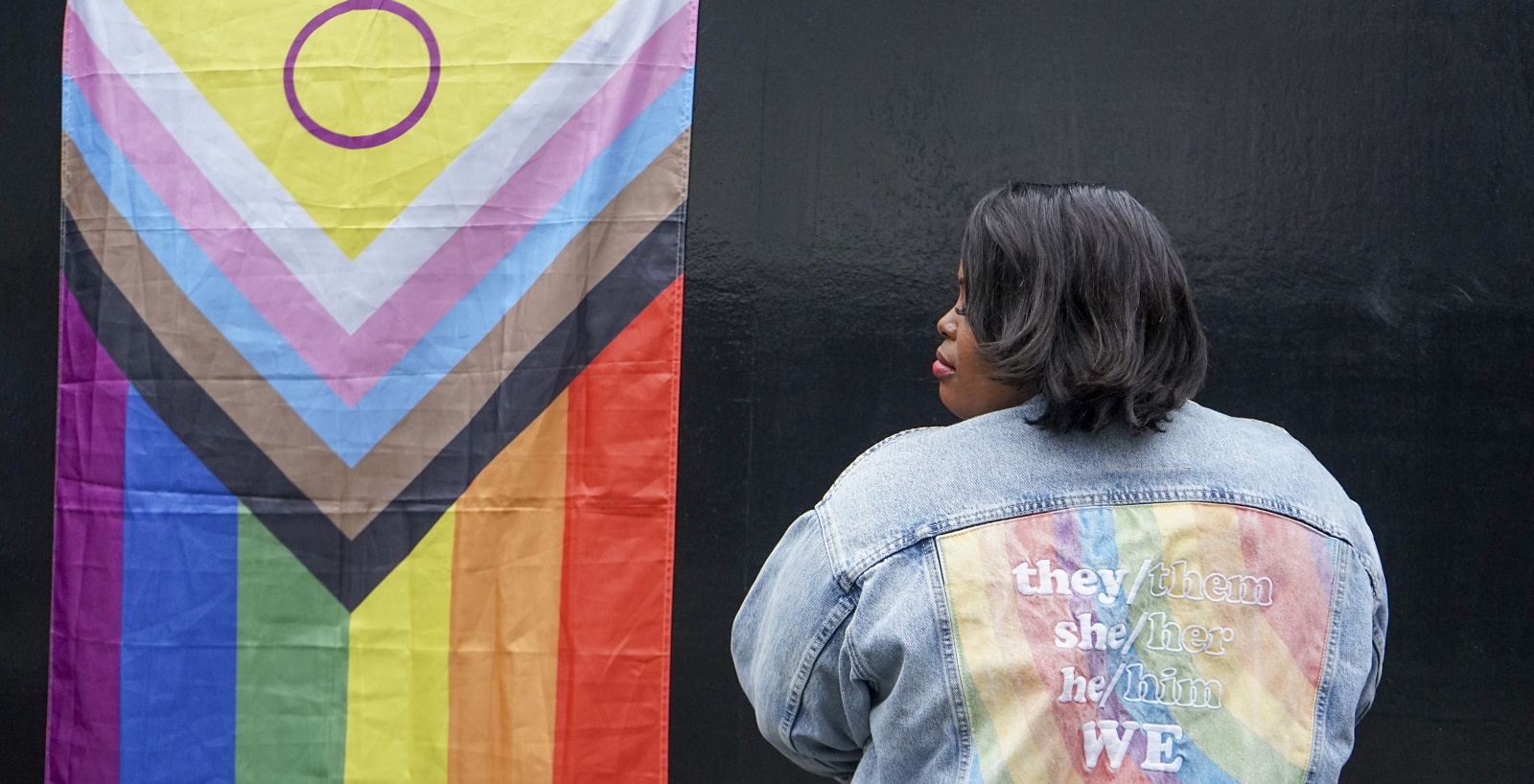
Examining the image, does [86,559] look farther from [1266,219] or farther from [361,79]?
[1266,219]

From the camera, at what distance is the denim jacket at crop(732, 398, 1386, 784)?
126 cm

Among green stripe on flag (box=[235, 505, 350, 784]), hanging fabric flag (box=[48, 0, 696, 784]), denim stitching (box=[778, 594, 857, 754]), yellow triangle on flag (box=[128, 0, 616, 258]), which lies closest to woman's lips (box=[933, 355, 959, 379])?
denim stitching (box=[778, 594, 857, 754])

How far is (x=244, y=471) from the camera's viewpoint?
2.89 meters

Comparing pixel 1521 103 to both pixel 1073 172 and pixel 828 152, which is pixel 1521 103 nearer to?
pixel 1073 172

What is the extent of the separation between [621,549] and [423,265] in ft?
2.78

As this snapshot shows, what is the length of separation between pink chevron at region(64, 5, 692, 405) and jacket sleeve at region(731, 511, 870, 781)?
1.60 metres

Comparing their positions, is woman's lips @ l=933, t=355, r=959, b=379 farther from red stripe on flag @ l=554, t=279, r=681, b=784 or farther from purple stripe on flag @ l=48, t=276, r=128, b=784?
purple stripe on flag @ l=48, t=276, r=128, b=784

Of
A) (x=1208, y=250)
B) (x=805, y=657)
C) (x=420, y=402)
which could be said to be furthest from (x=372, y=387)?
(x=1208, y=250)

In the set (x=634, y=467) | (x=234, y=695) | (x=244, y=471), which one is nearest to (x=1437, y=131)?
(x=634, y=467)

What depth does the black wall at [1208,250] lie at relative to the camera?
292 cm

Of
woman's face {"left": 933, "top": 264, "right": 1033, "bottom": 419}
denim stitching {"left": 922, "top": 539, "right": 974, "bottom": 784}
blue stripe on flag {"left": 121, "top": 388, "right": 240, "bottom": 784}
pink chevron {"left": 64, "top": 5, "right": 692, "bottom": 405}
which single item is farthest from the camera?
blue stripe on flag {"left": 121, "top": 388, "right": 240, "bottom": 784}

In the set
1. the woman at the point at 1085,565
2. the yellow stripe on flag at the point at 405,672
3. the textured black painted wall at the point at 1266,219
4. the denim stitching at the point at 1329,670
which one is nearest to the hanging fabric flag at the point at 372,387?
the yellow stripe on flag at the point at 405,672

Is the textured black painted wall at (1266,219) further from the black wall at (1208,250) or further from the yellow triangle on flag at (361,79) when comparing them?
the yellow triangle on flag at (361,79)

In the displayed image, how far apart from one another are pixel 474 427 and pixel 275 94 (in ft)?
3.19
